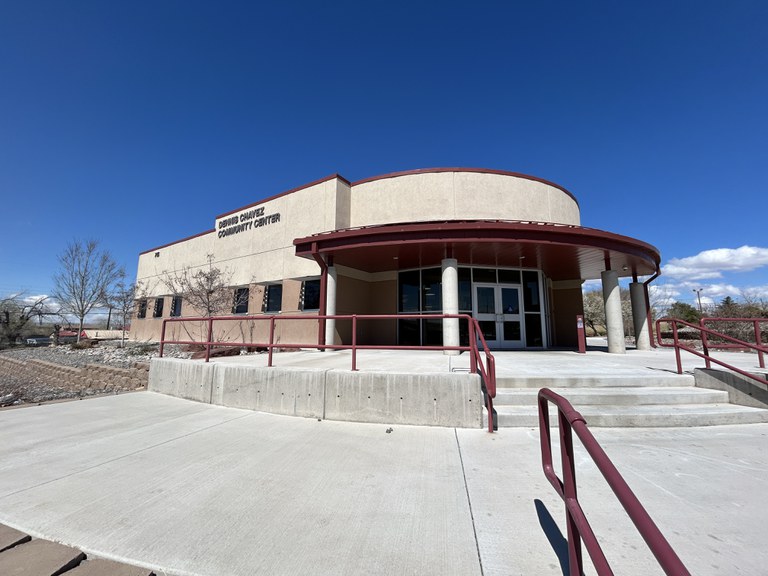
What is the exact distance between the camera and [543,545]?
235 cm

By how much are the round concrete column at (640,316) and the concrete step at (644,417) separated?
906cm

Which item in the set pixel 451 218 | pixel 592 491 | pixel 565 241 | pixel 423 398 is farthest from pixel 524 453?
pixel 451 218

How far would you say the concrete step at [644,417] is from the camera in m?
4.95

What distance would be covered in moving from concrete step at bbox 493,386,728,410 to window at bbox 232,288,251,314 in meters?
15.5

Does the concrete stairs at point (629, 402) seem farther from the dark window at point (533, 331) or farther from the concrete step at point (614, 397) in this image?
the dark window at point (533, 331)

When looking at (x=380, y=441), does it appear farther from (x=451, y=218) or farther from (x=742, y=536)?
(x=451, y=218)

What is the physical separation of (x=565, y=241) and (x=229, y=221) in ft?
57.6

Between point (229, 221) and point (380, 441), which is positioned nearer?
point (380, 441)

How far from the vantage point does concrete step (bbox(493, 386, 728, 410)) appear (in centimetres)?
545

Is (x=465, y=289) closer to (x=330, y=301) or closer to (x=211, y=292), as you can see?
(x=330, y=301)

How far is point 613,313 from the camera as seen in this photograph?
1212 cm

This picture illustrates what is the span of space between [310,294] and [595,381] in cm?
1182

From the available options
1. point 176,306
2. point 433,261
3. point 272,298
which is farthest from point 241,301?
point 433,261

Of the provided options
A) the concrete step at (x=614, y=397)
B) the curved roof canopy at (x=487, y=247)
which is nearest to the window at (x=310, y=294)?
the curved roof canopy at (x=487, y=247)
